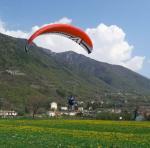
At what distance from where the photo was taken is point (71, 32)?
2944 cm

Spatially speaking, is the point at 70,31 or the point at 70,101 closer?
the point at 70,31

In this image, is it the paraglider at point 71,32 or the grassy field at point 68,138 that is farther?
the paraglider at point 71,32

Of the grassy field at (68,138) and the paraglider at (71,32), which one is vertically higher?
the paraglider at (71,32)

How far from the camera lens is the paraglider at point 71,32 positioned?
94.6ft

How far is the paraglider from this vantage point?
1136 inches

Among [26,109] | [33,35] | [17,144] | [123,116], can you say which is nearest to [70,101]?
[33,35]

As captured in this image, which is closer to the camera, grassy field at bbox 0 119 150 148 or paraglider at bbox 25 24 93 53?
grassy field at bbox 0 119 150 148

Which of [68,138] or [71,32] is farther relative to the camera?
[71,32]

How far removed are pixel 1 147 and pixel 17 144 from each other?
153 cm

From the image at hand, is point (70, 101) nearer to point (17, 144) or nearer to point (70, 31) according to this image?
point (70, 31)

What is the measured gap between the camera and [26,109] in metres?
182

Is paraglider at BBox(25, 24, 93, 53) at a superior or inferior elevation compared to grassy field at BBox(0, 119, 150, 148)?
superior

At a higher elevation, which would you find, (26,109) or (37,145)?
(26,109)

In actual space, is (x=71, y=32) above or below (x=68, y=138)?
above
